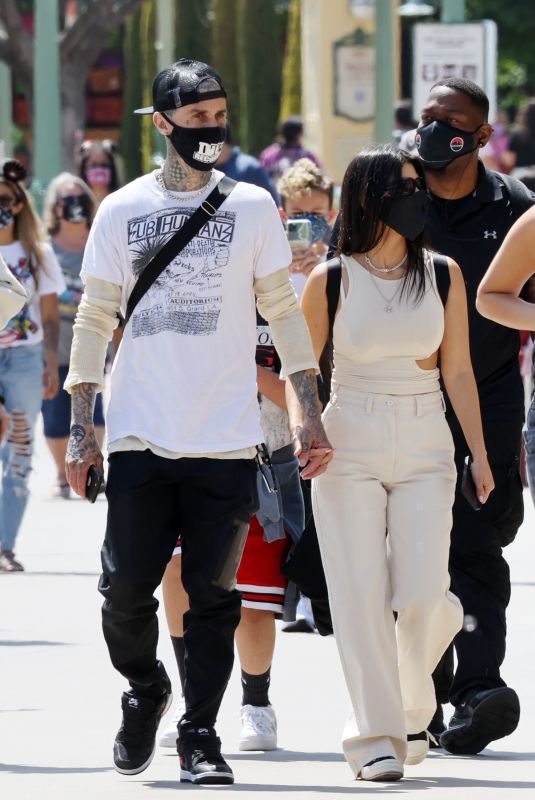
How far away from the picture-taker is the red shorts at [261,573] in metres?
6.77

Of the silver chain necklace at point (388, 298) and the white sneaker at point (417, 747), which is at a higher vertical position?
the silver chain necklace at point (388, 298)

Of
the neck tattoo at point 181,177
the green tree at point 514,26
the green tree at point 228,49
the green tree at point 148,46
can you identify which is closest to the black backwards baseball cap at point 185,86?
the neck tattoo at point 181,177

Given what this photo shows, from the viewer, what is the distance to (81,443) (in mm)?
5766

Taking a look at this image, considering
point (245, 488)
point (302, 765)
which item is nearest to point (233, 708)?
point (302, 765)

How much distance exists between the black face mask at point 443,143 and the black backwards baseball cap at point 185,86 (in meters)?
0.91

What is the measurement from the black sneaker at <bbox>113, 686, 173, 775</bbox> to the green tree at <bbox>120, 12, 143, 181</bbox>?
48695 mm

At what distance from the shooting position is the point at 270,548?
22.7 ft

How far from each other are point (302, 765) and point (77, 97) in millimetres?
31161

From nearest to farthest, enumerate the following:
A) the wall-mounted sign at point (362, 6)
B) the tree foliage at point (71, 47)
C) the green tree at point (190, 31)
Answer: the wall-mounted sign at point (362, 6) < the tree foliage at point (71, 47) < the green tree at point (190, 31)

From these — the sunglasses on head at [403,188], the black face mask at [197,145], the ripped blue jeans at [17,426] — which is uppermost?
the black face mask at [197,145]

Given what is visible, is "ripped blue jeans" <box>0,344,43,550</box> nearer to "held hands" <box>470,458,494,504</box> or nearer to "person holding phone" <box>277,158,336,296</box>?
"person holding phone" <box>277,158,336,296</box>

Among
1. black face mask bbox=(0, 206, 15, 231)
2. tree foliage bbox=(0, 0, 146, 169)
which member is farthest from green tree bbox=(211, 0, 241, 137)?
black face mask bbox=(0, 206, 15, 231)

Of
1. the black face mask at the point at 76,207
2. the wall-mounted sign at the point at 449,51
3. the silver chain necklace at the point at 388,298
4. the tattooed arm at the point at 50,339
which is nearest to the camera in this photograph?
the silver chain necklace at the point at 388,298

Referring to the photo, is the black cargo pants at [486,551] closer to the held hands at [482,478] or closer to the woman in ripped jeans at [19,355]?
the held hands at [482,478]
